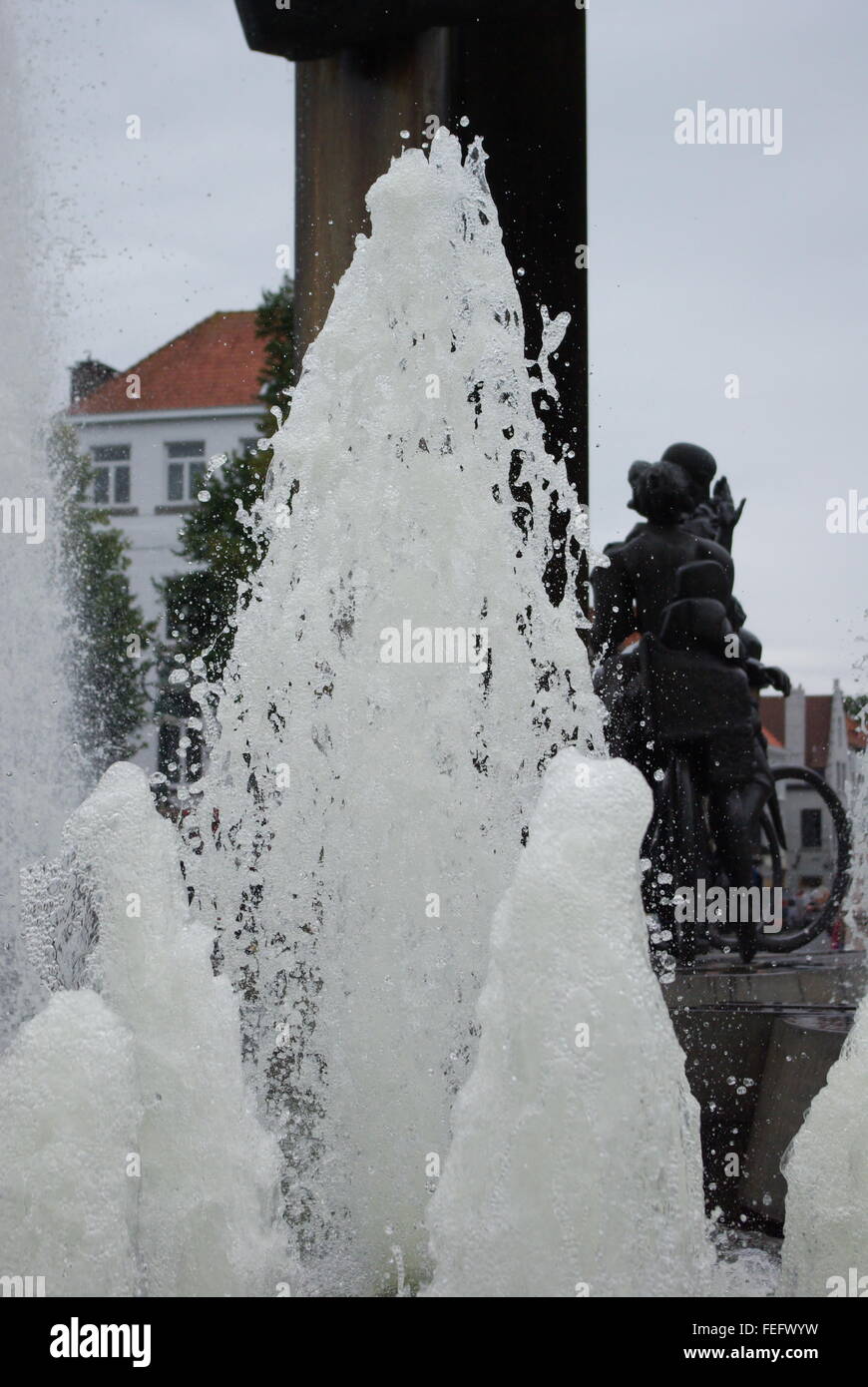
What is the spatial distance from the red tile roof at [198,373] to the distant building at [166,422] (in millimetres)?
23

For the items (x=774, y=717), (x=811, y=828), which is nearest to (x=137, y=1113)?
(x=811, y=828)

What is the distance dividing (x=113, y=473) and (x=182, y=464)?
3165mm

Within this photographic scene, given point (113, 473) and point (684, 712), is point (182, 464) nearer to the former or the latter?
point (113, 473)

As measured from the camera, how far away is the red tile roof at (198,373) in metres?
36.6

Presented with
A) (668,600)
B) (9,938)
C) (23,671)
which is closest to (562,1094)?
(668,600)

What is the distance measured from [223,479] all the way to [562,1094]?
23.2m

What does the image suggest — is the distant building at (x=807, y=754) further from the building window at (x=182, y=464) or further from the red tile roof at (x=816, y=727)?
the building window at (x=182, y=464)

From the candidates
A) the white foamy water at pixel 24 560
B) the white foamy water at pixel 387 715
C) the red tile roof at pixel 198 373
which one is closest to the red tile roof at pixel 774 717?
the red tile roof at pixel 198 373

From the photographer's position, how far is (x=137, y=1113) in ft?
9.14

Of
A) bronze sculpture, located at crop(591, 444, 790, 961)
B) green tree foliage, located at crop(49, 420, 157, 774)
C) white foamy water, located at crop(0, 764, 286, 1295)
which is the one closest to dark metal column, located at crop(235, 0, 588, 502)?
bronze sculpture, located at crop(591, 444, 790, 961)

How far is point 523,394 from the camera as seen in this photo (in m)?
4.05

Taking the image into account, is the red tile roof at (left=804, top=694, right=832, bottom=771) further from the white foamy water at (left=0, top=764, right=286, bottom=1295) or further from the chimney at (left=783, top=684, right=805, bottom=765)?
the white foamy water at (left=0, top=764, right=286, bottom=1295)

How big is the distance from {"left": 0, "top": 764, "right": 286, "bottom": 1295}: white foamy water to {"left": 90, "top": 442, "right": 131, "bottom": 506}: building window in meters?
34.4

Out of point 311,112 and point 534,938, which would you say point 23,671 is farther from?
point 534,938
